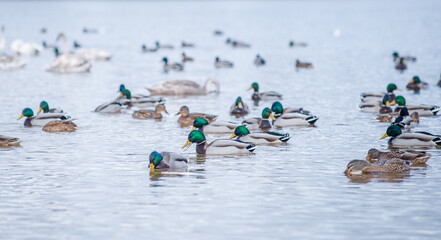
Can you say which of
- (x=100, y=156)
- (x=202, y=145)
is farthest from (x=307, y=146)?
(x=100, y=156)

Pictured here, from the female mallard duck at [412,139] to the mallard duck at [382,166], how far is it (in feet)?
9.68

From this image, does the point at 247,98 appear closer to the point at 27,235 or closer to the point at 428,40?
the point at 27,235

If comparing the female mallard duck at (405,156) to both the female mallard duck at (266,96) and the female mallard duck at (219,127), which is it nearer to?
the female mallard duck at (219,127)

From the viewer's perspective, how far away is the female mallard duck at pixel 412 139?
19.0 m

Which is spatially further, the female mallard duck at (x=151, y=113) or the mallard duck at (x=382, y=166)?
the female mallard duck at (x=151, y=113)

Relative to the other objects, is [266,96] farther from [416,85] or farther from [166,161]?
[166,161]

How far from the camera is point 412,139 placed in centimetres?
1914

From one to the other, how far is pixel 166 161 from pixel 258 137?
12.4 feet

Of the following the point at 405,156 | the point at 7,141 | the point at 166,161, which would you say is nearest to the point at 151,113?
the point at 7,141

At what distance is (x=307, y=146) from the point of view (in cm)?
1959

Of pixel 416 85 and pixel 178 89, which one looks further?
pixel 416 85

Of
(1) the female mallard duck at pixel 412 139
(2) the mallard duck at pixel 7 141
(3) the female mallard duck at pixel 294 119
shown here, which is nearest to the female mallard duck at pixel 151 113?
(3) the female mallard duck at pixel 294 119

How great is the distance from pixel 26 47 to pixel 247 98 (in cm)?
2643

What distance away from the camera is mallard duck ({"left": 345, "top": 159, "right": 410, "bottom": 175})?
52.3 ft
